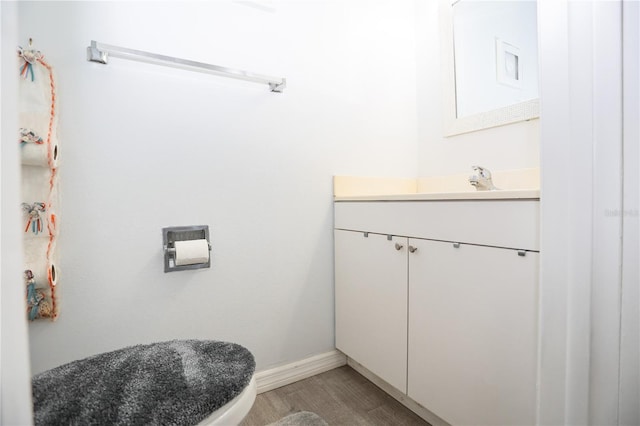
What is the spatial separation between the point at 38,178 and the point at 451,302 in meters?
1.31

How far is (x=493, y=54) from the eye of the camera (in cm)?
139

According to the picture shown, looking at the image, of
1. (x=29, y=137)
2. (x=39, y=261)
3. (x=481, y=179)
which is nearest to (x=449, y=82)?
(x=481, y=179)

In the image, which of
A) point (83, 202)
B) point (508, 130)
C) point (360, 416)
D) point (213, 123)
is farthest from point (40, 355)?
point (508, 130)

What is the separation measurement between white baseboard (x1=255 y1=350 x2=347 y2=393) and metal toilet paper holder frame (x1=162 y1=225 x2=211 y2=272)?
57 centimetres

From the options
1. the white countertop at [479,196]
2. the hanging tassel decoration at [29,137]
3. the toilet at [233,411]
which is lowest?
the toilet at [233,411]

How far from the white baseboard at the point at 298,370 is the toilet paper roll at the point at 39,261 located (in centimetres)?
84

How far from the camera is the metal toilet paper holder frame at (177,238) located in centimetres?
113

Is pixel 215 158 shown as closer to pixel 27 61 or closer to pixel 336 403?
pixel 27 61

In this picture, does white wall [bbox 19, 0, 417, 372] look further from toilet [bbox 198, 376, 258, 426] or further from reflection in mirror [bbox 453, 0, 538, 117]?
toilet [bbox 198, 376, 258, 426]

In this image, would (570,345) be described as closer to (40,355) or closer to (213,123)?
(213,123)

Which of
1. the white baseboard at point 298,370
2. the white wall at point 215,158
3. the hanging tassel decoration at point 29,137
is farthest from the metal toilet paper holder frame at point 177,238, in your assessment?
the white baseboard at point 298,370

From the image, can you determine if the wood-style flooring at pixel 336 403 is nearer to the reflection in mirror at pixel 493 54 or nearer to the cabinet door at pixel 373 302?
the cabinet door at pixel 373 302

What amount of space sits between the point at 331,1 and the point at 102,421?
1703 millimetres

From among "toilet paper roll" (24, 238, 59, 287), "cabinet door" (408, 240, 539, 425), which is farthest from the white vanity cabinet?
"toilet paper roll" (24, 238, 59, 287)
